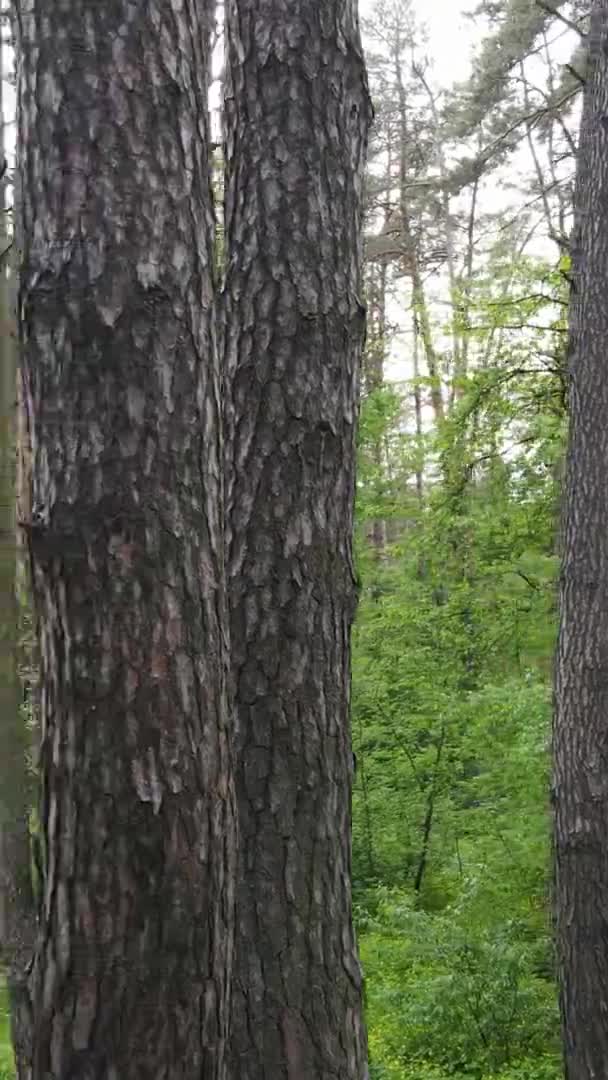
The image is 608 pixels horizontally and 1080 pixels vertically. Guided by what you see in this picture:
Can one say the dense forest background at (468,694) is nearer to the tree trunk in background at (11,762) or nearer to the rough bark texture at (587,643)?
the rough bark texture at (587,643)

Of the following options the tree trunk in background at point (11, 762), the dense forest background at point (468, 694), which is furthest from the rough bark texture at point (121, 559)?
the dense forest background at point (468, 694)

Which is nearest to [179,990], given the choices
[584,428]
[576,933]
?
[576,933]

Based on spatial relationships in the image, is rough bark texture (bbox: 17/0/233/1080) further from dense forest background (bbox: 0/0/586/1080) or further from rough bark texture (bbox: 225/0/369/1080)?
dense forest background (bbox: 0/0/586/1080)

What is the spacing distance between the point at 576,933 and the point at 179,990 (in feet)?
11.5

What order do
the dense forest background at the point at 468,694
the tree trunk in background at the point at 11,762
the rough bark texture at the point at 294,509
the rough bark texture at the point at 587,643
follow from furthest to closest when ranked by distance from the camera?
the dense forest background at the point at 468,694 → the rough bark texture at the point at 587,643 → the rough bark texture at the point at 294,509 → the tree trunk in background at the point at 11,762

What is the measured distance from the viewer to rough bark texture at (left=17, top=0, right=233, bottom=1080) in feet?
6.27

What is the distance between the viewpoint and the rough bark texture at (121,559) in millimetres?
1911

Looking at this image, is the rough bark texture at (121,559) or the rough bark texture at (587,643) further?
the rough bark texture at (587,643)

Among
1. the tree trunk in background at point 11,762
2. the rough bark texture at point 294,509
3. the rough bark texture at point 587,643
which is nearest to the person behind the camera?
the tree trunk in background at point 11,762

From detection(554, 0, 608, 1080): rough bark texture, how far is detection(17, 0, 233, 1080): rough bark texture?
3260 mm

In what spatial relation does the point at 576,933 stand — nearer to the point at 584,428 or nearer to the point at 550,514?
the point at 584,428

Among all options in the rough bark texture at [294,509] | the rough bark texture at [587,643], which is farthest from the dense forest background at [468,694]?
the rough bark texture at [294,509]

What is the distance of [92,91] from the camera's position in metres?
2.01

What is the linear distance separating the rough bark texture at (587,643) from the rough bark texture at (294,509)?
2.36 m
